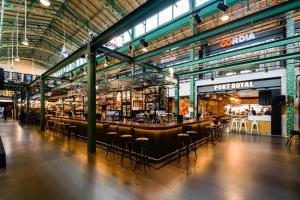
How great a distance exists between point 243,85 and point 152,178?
8492mm

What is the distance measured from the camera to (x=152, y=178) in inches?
128

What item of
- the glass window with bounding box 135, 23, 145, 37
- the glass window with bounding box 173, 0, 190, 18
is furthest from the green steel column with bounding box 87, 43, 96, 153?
the glass window with bounding box 135, 23, 145, 37

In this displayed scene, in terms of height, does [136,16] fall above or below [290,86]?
above

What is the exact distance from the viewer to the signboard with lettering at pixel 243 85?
8.33 metres

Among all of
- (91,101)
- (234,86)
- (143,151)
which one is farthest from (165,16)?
(143,151)

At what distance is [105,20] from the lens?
11.6 meters

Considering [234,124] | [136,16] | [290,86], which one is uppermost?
[136,16]

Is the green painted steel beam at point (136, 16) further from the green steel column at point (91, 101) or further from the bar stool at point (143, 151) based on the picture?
the bar stool at point (143, 151)

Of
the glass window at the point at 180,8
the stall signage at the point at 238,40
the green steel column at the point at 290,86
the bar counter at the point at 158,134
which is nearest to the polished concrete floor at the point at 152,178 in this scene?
the bar counter at the point at 158,134

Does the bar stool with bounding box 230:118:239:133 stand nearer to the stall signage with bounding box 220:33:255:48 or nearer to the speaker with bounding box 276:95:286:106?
the speaker with bounding box 276:95:286:106

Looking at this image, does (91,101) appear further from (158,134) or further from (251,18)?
(251,18)

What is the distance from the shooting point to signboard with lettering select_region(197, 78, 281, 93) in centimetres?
833

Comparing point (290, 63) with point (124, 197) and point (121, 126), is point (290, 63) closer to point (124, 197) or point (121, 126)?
point (121, 126)

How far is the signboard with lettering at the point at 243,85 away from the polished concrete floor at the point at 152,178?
4814mm
